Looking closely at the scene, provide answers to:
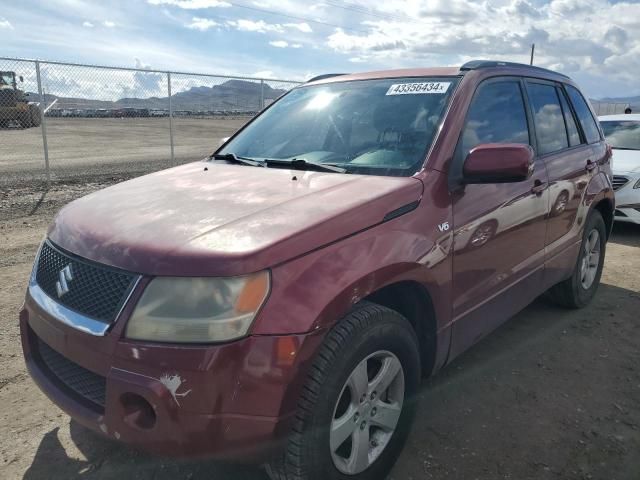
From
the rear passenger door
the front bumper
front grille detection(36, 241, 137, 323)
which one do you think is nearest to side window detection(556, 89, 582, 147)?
the rear passenger door

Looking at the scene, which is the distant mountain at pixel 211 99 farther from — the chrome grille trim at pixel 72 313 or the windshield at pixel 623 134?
the chrome grille trim at pixel 72 313

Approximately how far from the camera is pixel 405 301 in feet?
8.27

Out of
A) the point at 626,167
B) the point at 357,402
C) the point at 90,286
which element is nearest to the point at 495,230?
the point at 357,402

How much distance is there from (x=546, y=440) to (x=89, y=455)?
7.57 feet

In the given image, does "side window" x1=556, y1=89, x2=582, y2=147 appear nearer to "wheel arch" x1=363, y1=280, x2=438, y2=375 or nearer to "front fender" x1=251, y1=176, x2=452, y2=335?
"front fender" x1=251, y1=176, x2=452, y2=335

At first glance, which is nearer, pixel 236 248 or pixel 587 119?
pixel 236 248

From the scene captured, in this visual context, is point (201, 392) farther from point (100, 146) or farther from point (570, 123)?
point (100, 146)

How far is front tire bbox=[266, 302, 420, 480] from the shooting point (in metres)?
1.92

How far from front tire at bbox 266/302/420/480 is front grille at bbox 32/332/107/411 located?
2.29 ft

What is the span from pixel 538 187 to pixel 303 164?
155cm

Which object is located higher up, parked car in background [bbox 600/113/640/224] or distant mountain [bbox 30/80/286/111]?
distant mountain [bbox 30/80/286/111]

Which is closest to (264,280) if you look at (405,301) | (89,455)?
(405,301)

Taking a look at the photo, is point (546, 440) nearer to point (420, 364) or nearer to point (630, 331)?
point (420, 364)

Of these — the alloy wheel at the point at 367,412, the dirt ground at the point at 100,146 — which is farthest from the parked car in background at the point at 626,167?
the dirt ground at the point at 100,146
